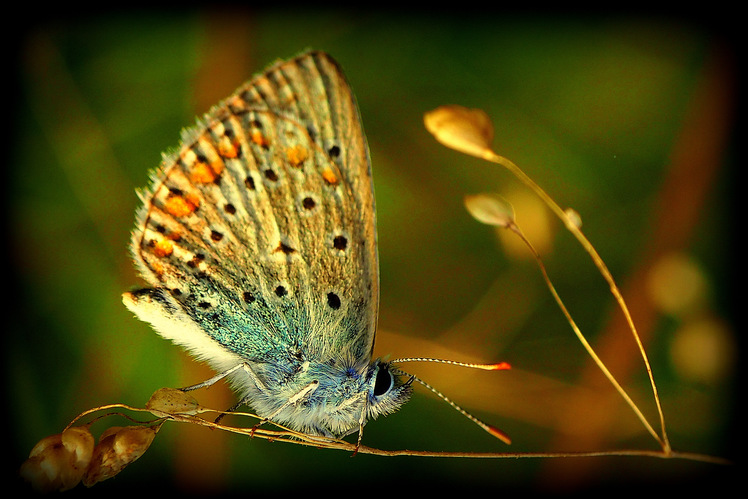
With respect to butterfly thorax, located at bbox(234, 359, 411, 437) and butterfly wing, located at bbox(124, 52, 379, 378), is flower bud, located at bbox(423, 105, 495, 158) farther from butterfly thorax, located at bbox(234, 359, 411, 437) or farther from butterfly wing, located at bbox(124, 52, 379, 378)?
butterfly thorax, located at bbox(234, 359, 411, 437)

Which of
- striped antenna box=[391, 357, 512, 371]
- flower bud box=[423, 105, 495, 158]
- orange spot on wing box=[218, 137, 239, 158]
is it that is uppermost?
flower bud box=[423, 105, 495, 158]

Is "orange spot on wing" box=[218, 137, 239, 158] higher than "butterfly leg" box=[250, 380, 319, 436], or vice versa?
"orange spot on wing" box=[218, 137, 239, 158]

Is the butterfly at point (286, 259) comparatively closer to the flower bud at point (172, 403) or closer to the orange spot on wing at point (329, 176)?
the orange spot on wing at point (329, 176)

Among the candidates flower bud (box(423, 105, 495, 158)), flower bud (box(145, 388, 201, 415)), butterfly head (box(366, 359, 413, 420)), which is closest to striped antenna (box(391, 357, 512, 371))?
butterfly head (box(366, 359, 413, 420))

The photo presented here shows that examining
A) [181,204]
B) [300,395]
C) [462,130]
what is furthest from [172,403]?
[462,130]

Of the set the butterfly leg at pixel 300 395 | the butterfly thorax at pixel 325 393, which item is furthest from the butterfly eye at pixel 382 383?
the butterfly leg at pixel 300 395

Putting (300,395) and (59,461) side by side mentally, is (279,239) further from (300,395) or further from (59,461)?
(59,461)

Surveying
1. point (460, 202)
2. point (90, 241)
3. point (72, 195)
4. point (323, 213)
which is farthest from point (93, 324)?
point (460, 202)
